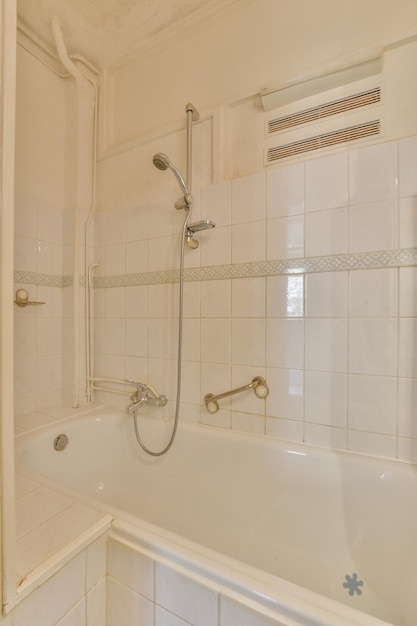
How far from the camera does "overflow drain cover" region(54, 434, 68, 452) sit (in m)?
1.30

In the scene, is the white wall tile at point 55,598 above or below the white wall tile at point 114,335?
below

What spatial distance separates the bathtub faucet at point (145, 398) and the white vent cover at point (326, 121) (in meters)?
1.23

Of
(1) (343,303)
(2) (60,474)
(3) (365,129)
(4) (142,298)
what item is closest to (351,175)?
(3) (365,129)

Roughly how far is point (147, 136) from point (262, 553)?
6.58ft

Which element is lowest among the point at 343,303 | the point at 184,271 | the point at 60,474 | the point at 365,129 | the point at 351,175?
the point at 60,474

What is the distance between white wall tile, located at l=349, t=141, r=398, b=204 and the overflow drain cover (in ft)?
5.40

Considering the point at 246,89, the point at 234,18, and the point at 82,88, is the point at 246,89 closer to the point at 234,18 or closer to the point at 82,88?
the point at 234,18

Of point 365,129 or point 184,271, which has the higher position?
point 365,129

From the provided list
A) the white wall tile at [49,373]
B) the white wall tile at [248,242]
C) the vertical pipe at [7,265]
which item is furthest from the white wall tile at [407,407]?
the white wall tile at [49,373]

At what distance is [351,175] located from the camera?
108cm

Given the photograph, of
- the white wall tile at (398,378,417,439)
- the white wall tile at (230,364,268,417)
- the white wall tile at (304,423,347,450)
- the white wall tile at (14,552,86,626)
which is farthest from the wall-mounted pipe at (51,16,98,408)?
the white wall tile at (398,378,417,439)

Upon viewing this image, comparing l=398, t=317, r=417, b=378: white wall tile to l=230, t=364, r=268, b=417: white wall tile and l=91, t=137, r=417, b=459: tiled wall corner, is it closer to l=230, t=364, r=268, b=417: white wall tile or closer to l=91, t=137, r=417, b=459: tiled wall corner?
l=91, t=137, r=417, b=459: tiled wall corner

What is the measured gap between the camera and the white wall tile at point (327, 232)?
3.58 feet

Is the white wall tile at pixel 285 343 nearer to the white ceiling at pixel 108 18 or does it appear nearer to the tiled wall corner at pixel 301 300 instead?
the tiled wall corner at pixel 301 300
